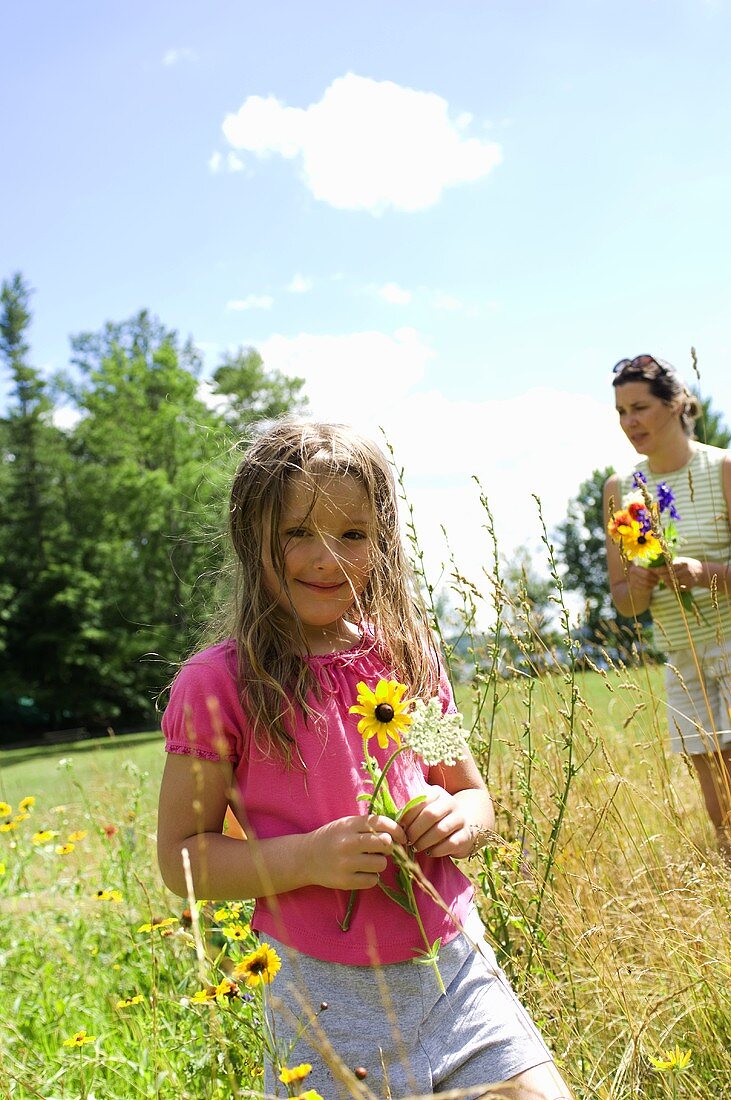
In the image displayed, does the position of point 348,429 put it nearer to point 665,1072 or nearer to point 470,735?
point 470,735

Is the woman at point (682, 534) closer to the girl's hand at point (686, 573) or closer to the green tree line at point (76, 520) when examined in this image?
the girl's hand at point (686, 573)

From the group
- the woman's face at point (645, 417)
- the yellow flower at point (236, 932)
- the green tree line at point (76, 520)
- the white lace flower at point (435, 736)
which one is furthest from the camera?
the green tree line at point (76, 520)

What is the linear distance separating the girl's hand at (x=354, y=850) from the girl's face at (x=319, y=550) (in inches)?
16.6

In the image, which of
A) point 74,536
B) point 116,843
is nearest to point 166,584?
point 74,536

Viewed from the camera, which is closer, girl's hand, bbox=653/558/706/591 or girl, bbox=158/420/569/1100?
girl, bbox=158/420/569/1100

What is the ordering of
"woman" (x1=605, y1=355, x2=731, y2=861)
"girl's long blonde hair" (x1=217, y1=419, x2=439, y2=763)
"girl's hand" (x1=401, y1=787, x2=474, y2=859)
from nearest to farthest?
"girl's hand" (x1=401, y1=787, x2=474, y2=859)
"girl's long blonde hair" (x1=217, y1=419, x2=439, y2=763)
"woman" (x1=605, y1=355, x2=731, y2=861)

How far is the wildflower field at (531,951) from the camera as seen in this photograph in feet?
5.61

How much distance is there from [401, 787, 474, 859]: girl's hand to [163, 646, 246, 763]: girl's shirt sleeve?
0.33 meters

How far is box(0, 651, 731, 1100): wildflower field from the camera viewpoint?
67.3 inches

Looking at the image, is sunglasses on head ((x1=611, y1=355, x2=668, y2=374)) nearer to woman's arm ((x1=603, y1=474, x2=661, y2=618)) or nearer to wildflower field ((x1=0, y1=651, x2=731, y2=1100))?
woman's arm ((x1=603, y1=474, x2=661, y2=618))

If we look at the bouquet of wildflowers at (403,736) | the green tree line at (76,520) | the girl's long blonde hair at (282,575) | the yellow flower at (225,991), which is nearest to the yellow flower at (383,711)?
the bouquet of wildflowers at (403,736)

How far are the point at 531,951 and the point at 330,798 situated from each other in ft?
1.94

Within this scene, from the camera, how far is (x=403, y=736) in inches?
48.9

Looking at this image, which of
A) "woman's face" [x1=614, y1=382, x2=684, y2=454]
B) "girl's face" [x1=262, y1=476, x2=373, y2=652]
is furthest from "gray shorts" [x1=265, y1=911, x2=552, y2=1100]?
"woman's face" [x1=614, y1=382, x2=684, y2=454]
